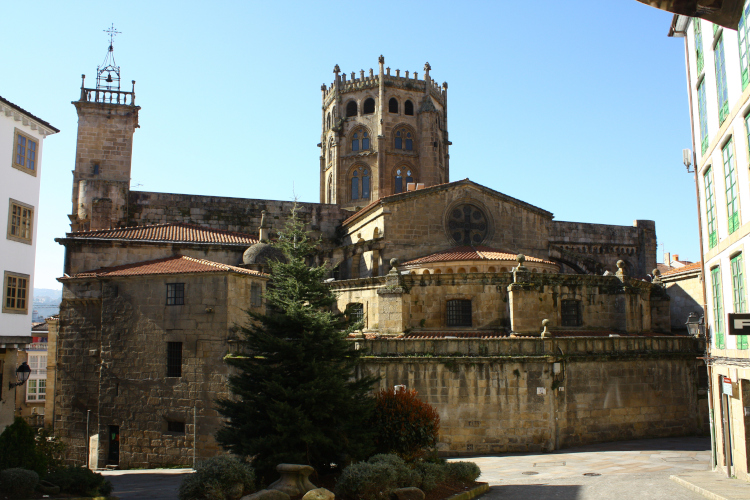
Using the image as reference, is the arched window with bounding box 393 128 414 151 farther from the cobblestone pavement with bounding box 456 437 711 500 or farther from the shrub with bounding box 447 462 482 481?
the shrub with bounding box 447 462 482 481

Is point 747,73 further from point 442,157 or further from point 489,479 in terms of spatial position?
point 442,157

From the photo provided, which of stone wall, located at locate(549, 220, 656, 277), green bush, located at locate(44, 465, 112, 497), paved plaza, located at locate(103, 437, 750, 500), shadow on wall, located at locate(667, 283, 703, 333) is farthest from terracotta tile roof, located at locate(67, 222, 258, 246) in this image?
shadow on wall, located at locate(667, 283, 703, 333)

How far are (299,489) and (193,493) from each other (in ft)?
7.44

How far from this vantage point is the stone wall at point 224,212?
129 feet

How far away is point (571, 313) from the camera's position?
28.9 meters

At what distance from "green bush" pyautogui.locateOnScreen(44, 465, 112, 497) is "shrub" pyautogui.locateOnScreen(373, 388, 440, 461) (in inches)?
282

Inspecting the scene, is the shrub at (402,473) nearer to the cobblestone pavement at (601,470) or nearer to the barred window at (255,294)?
the cobblestone pavement at (601,470)

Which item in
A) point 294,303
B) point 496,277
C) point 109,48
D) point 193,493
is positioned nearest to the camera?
point 193,493

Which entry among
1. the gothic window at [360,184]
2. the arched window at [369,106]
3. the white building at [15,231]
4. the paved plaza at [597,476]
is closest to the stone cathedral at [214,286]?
the paved plaza at [597,476]

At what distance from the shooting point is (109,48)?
4353 cm

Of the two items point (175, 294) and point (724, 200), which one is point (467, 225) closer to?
point (175, 294)

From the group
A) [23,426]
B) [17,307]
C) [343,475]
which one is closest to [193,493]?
[343,475]

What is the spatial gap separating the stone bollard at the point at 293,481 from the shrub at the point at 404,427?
10.3 feet

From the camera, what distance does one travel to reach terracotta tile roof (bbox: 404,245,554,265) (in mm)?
30562
